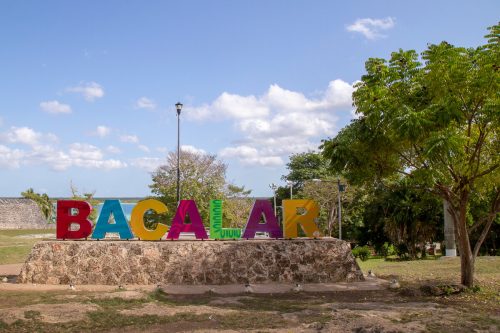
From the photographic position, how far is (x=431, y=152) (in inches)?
482

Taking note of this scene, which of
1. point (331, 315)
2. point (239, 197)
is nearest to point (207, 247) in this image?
point (331, 315)

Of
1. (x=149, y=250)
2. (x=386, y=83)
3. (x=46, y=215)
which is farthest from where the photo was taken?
(x=46, y=215)

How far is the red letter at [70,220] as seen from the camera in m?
17.6

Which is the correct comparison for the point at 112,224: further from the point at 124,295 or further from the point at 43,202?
the point at 43,202

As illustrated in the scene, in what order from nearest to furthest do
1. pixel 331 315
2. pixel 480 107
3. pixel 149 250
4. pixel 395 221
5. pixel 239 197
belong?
pixel 331 315, pixel 480 107, pixel 149 250, pixel 395 221, pixel 239 197

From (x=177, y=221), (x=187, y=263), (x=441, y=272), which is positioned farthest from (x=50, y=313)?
(x=441, y=272)

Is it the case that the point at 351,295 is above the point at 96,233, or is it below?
below

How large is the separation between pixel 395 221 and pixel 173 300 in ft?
67.4

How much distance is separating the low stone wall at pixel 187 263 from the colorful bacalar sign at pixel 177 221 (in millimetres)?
558

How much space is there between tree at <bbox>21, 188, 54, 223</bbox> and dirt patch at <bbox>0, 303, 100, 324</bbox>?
43492 millimetres

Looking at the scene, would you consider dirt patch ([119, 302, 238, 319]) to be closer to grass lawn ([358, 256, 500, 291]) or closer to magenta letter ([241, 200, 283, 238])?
magenta letter ([241, 200, 283, 238])

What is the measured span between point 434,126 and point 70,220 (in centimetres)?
1236

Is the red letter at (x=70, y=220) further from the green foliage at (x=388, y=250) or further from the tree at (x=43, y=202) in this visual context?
the tree at (x=43, y=202)

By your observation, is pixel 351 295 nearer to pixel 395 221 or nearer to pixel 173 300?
pixel 173 300
